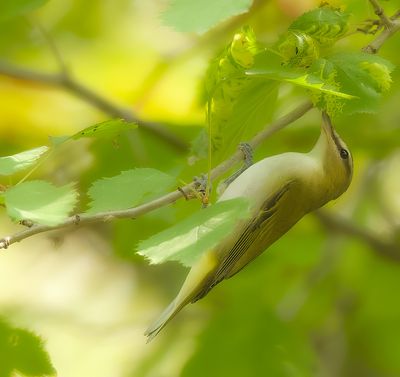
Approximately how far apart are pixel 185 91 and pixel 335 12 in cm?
115

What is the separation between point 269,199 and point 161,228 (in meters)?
0.63

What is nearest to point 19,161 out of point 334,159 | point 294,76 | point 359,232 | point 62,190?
point 62,190

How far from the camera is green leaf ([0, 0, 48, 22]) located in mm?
1567

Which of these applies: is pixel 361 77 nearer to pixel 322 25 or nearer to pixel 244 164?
pixel 322 25

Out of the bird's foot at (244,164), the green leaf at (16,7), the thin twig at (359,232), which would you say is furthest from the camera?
the thin twig at (359,232)

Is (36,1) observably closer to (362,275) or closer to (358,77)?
(358,77)

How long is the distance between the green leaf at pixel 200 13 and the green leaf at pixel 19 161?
0.85ft

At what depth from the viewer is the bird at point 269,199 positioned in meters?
1.72

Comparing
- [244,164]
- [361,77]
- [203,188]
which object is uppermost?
[361,77]

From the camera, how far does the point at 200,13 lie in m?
1.03

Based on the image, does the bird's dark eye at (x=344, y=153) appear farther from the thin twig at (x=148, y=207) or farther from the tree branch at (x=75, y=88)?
the tree branch at (x=75, y=88)

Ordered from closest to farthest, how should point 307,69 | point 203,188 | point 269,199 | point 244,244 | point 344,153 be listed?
1. point 307,69
2. point 203,188
3. point 244,244
4. point 269,199
5. point 344,153

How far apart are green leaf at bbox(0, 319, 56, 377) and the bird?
223 millimetres

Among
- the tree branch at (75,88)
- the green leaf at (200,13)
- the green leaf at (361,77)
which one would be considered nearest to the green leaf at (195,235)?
the green leaf at (200,13)
